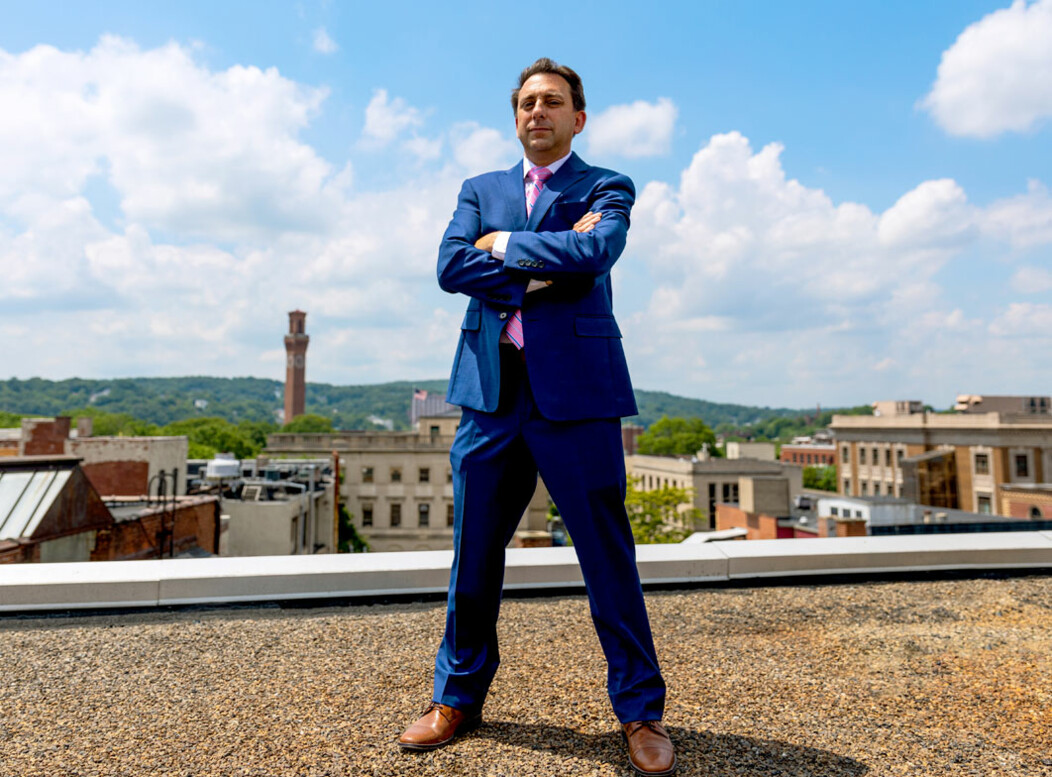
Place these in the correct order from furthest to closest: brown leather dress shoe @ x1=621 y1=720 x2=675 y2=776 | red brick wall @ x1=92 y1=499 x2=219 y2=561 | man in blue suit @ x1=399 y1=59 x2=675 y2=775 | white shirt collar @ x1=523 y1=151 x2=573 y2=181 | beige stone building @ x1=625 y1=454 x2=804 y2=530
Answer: beige stone building @ x1=625 y1=454 x2=804 y2=530, red brick wall @ x1=92 y1=499 x2=219 y2=561, white shirt collar @ x1=523 y1=151 x2=573 y2=181, man in blue suit @ x1=399 y1=59 x2=675 y2=775, brown leather dress shoe @ x1=621 y1=720 x2=675 y2=776

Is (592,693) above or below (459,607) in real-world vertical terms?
below

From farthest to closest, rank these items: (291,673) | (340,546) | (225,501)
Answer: (340,546), (225,501), (291,673)

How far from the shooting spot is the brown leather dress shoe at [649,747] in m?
1.98

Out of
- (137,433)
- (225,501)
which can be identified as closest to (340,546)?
(225,501)

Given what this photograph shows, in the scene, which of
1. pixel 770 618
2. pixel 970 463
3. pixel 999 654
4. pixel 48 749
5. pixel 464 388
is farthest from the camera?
pixel 970 463

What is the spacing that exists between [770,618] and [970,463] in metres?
54.1

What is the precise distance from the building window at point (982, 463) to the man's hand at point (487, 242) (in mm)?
54979

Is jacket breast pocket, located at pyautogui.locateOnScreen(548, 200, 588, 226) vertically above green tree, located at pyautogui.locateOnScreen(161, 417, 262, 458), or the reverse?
green tree, located at pyautogui.locateOnScreen(161, 417, 262, 458)

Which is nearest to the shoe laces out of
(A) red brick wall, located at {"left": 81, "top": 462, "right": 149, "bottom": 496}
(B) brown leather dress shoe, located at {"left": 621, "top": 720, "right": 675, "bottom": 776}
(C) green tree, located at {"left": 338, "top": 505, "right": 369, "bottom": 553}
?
(B) brown leather dress shoe, located at {"left": 621, "top": 720, "right": 675, "bottom": 776}

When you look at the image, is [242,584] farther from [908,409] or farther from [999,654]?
[908,409]

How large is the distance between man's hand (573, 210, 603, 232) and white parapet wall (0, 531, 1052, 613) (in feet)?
6.97

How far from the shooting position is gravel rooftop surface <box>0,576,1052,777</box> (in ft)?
6.79

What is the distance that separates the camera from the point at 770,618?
355 cm

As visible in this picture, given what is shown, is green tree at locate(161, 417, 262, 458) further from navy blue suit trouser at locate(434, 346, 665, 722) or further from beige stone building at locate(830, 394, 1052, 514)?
navy blue suit trouser at locate(434, 346, 665, 722)
